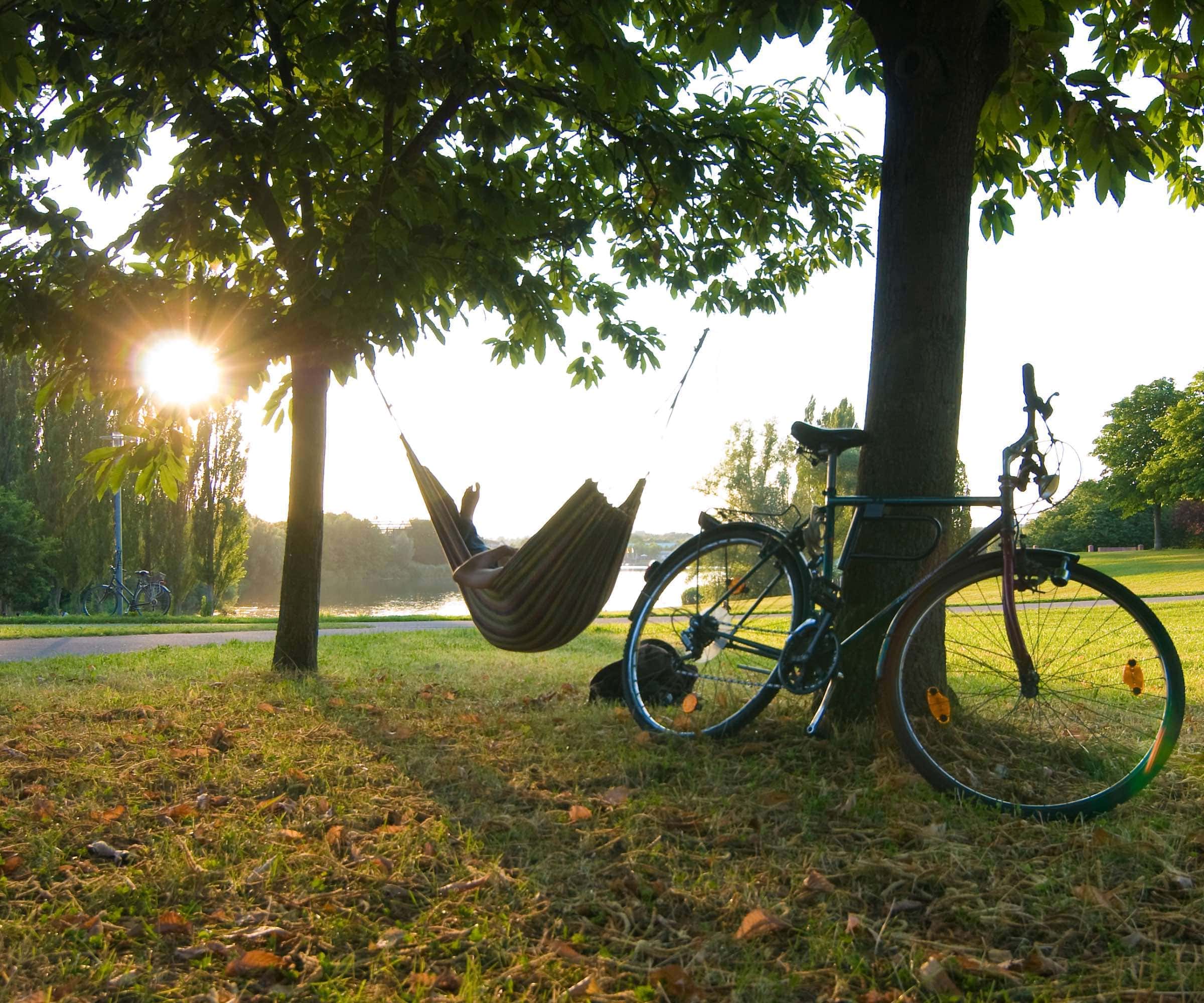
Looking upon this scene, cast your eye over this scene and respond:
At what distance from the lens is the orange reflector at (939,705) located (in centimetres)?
271

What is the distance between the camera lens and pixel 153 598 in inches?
762

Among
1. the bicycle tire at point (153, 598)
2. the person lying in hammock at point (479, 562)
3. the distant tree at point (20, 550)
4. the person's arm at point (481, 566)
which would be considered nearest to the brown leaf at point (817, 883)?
the person lying in hammock at point (479, 562)

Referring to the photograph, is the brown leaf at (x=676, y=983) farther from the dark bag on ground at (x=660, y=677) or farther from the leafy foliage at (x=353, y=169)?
the leafy foliage at (x=353, y=169)

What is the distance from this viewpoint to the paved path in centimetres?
723

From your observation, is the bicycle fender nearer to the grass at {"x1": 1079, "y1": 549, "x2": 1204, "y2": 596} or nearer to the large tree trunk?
the large tree trunk

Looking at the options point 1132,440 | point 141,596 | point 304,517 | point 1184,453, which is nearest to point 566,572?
point 304,517

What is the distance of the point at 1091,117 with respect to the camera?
3432 mm

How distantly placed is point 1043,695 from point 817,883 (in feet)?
3.50

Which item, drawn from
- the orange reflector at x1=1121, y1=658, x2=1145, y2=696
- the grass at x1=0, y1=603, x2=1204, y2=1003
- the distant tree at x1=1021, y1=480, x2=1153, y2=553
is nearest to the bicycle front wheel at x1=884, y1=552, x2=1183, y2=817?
the orange reflector at x1=1121, y1=658, x2=1145, y2=696

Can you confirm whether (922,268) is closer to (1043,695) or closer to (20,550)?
(1043,695)

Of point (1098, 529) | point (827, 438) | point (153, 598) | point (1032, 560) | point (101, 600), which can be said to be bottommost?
point (101, 600)

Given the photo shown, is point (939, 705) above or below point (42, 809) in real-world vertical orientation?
above

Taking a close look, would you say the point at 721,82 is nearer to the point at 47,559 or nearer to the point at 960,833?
the point at 960,833

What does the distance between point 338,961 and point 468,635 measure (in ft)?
24.2
